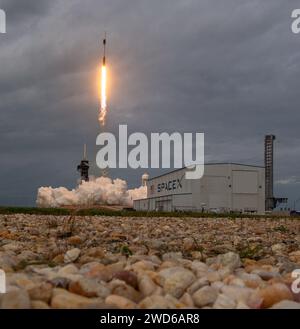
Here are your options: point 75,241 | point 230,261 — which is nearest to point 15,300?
point 230,261

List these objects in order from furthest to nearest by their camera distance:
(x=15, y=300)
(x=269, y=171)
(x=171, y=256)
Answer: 1. (x=269, y=171)
2. (x=171, y=256)
3. (x=15, y=300)

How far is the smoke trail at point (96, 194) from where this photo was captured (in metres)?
72.6

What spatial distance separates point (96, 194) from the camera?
230ft

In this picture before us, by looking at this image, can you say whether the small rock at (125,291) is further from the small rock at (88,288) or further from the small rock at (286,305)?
the small rock at (286,305)

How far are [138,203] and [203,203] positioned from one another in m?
20.3

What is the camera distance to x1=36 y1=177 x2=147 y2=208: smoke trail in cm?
7256

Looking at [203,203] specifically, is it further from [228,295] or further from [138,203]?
[228,295]

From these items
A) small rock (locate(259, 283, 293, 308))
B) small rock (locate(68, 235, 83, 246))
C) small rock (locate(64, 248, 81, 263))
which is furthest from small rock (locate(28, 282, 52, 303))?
small rock (locate(68, 235, 83, 246))

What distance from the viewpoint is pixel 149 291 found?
3561 mm

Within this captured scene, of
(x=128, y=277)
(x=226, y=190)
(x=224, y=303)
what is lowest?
(x=224, y=303)

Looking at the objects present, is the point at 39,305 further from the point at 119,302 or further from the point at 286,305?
the point at 286,305
